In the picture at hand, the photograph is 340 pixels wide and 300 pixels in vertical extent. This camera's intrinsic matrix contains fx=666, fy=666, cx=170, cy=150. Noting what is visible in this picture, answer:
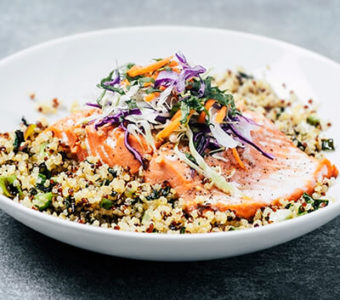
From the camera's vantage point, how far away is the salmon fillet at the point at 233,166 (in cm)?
423

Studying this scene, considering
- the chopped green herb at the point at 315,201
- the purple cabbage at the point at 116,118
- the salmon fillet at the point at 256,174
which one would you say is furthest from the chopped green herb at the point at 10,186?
the chopped green herb at the point at 315,201

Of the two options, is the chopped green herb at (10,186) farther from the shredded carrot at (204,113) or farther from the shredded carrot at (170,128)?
the shredded carrot at (204,113)

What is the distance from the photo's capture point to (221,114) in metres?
4.50

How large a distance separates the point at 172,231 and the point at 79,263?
2.04 ft

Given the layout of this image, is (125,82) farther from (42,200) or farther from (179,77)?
(42,200)

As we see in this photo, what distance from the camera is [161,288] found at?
154 inches

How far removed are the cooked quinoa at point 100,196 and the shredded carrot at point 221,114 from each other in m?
0.54

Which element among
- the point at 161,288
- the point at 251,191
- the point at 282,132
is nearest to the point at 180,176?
the point at 251,191

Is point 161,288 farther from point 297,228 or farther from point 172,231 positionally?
point 297,228

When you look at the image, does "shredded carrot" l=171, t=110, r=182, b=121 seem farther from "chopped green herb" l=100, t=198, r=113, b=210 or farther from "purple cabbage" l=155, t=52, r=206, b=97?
"chopped green herb" l=100, t=198, r=113, b=210

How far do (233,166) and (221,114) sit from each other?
0.36 m

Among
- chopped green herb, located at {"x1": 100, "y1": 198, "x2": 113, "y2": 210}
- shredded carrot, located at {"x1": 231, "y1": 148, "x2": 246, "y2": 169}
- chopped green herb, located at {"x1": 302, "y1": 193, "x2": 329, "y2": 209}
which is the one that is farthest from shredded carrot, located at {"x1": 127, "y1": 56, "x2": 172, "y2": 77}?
chopped green herb, located at {"x1": 302, "y1": 193, "x2": 329, "y2": 209}

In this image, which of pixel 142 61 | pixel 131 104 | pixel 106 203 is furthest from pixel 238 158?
pixel 142 61

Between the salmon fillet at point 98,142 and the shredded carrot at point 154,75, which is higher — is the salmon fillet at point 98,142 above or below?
below
